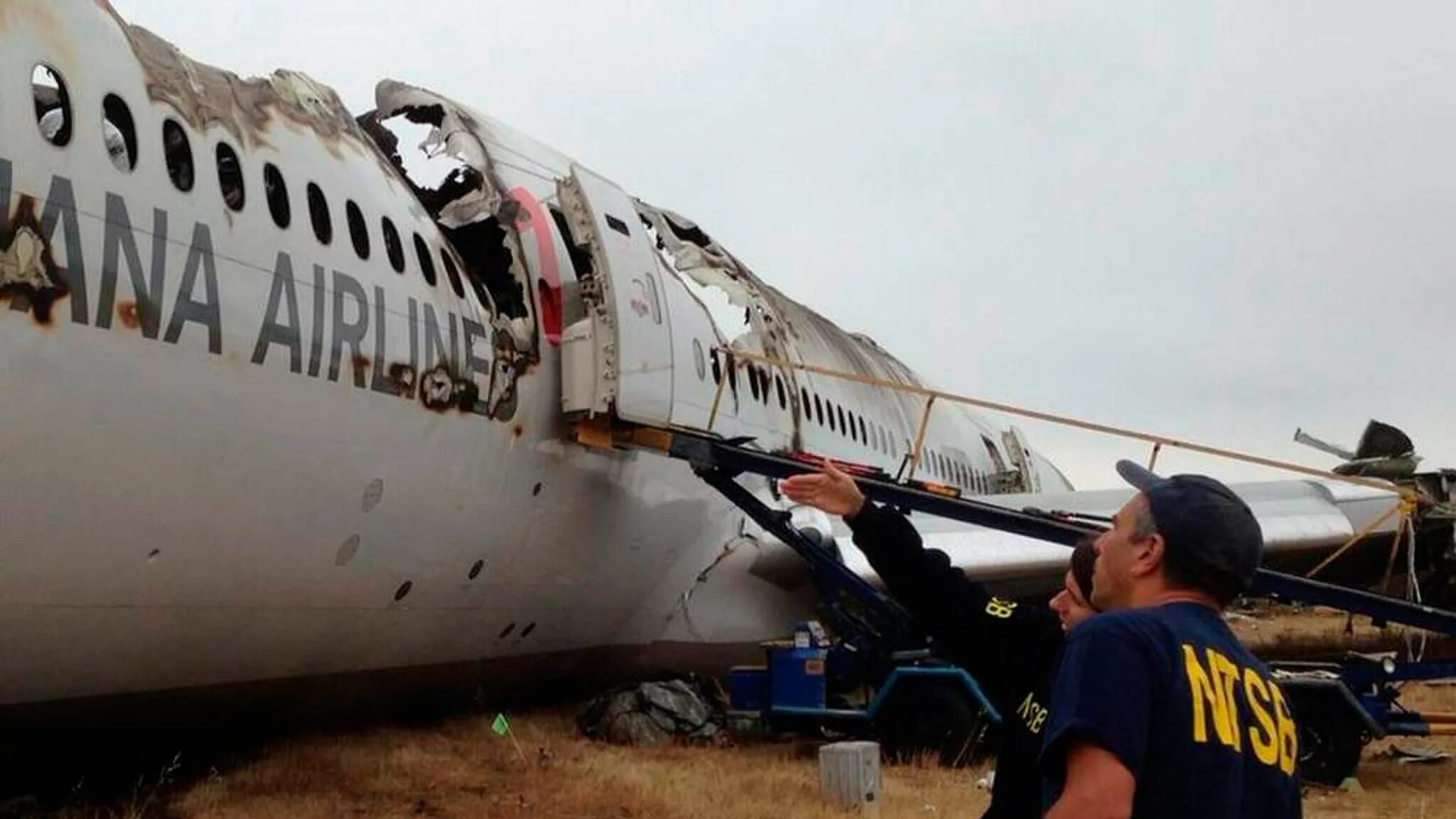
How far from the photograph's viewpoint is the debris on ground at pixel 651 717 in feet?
35.7

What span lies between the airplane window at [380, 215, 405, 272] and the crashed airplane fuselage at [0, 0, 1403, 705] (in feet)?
0.09

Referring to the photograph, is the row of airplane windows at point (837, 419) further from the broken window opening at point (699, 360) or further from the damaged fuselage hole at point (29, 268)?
the damaged fuselage hole at point (29, 268)

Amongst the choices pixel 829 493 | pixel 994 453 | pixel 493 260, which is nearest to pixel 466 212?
pixel 493 260

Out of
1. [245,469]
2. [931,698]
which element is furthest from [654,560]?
[245,469]

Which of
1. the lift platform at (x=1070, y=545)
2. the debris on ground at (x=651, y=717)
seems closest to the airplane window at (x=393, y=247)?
the lift platform at (x=1070, y=545)

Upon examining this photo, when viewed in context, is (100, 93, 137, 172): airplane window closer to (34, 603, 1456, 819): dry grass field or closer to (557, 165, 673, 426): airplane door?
(34, 603, 1456, 819): dry grass field

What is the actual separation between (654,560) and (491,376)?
3.24 meters

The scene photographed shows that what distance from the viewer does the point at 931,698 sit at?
36.6ft

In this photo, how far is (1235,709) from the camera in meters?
2.49

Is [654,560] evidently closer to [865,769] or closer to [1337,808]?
[865,769]

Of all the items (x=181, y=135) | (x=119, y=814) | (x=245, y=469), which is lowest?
(x=119, y=814)

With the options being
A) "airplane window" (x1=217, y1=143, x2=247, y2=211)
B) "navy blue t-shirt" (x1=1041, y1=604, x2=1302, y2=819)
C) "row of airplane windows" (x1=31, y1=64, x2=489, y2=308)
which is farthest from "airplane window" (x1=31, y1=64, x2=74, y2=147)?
"navy blue t-shirt" (x1=1041, y1=604, x2=1302, y2=819)

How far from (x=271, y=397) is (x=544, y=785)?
322 centimetres

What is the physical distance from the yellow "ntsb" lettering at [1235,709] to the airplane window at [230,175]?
5.99 meters
